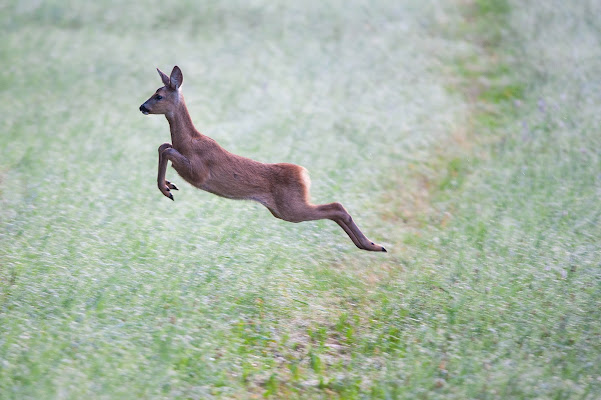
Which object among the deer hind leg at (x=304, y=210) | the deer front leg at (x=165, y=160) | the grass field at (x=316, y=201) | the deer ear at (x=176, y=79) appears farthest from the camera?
the deer hind leg at (x=304, y=210)

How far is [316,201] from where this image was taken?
9.62 metres

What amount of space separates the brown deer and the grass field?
1.08 meters

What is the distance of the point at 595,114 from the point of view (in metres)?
12.5

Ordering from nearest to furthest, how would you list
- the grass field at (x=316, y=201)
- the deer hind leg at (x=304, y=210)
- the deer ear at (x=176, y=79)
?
the grass field at (x=316, y=201), the deer ear at (x=176, y=79), the deer hind leg at (x=304, y=210)

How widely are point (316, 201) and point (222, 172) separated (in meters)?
3.13

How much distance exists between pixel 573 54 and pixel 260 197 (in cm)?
1045

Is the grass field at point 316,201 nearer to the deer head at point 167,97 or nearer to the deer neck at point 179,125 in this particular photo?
the deer neck at point 179,125

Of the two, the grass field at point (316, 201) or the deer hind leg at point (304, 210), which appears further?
the deer hind leg at point (304, 210)

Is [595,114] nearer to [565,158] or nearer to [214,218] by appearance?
[565,158]

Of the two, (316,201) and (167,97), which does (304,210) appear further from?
(316,201)

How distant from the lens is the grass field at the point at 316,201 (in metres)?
6.30

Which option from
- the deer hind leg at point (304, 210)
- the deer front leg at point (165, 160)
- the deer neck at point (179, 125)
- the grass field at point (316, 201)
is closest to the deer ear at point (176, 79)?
the deer neck at point (179, 125)

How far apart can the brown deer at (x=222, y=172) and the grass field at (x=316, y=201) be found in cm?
108

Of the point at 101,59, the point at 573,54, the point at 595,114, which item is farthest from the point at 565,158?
the point at 101,59
